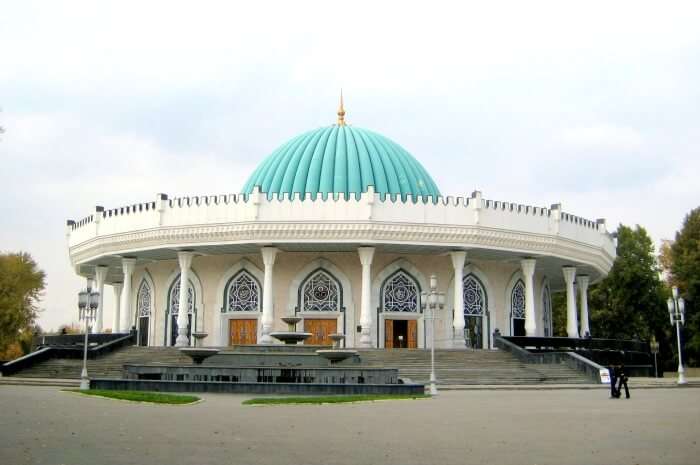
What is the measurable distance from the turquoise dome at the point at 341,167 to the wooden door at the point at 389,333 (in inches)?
229

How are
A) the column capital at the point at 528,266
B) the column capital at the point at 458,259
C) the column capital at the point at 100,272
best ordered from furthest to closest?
the column capital at the point at 100,272
the column capital at the point at 528,266
the column capital at the point at 458,259

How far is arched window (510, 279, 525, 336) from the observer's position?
36.1 metres

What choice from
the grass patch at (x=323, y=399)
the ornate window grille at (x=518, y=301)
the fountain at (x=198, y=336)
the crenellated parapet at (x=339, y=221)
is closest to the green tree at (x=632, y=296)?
the ornate window grille at (x=518, y=301)

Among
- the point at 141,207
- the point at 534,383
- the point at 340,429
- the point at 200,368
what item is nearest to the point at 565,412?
the point at 340,429

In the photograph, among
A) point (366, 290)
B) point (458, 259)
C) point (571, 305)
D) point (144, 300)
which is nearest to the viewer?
point (366, 290)

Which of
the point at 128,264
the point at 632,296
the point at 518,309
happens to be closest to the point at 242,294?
the point at 128,264

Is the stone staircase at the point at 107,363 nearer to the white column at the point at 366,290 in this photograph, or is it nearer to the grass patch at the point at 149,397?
the white column at the point at 366,290

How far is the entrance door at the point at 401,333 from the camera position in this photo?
1326 inches

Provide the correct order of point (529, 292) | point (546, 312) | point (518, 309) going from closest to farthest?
point (529, 292)
point (518, 309)
point (546, 312)

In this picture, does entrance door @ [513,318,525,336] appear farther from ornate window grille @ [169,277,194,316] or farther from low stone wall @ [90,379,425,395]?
low stone wall @ [90,379,425,395]

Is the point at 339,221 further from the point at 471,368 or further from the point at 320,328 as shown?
the point at 471,368

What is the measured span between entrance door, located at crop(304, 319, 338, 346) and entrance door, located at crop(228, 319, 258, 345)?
224cm

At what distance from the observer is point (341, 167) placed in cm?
3678

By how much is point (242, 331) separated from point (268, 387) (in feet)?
51.7
